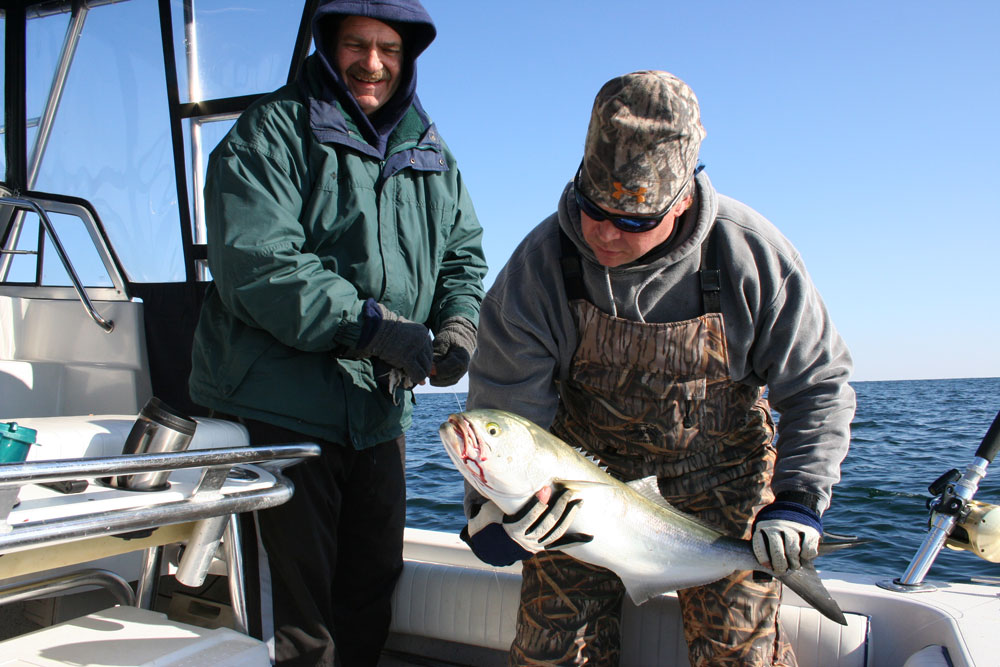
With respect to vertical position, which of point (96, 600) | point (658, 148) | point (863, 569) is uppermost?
point (658, 148)

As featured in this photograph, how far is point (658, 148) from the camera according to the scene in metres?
2.40

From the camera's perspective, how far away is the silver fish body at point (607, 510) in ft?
7.54

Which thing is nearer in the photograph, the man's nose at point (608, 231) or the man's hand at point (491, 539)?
the man's nose at point (608, 231)

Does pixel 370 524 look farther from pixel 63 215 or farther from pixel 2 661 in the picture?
pixel 63 215

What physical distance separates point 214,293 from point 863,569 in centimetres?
602

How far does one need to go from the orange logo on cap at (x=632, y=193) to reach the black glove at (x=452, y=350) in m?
1.31

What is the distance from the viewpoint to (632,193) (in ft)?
7.88

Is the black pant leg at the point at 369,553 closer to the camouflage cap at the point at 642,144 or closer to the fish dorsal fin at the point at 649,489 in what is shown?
the fish dorsal fin at the point at 649,489

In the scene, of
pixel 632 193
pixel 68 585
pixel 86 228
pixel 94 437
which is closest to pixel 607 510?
pixel 632 193

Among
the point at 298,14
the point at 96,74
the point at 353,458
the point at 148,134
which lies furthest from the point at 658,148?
the point at 96,74

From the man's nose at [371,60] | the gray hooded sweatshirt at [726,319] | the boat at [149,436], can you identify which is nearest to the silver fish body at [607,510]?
the gray hooded sweatshirt at [726,319]

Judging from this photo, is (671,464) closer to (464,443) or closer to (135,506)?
(464,443)

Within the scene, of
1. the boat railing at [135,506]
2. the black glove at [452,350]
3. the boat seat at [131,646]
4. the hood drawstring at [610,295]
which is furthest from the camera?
the black glove at [452,350]

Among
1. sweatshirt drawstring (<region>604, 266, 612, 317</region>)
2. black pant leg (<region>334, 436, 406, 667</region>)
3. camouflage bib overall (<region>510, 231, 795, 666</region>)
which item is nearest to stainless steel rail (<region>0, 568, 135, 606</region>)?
black pant leg (<region>334, 436, 406, 667</region>)
